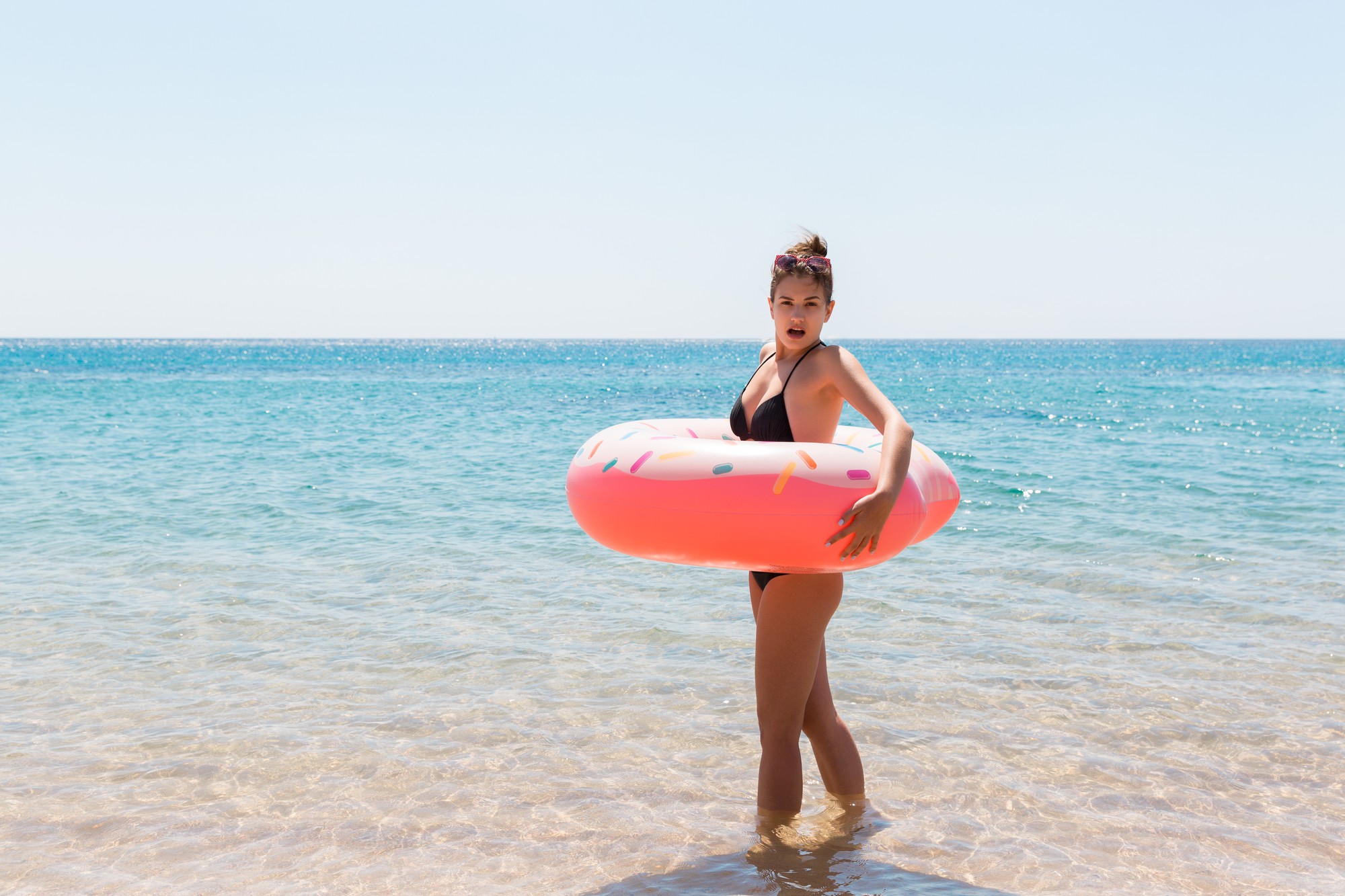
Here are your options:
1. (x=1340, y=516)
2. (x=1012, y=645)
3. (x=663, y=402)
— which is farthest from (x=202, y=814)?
(x=663, y=402)

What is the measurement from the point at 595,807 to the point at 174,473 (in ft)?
30.4

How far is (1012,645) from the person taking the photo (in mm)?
4867

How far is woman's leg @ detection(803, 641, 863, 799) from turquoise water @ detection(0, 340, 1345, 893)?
0.09m

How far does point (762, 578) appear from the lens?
2904 millimetres

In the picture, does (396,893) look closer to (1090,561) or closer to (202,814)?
(202,814)
